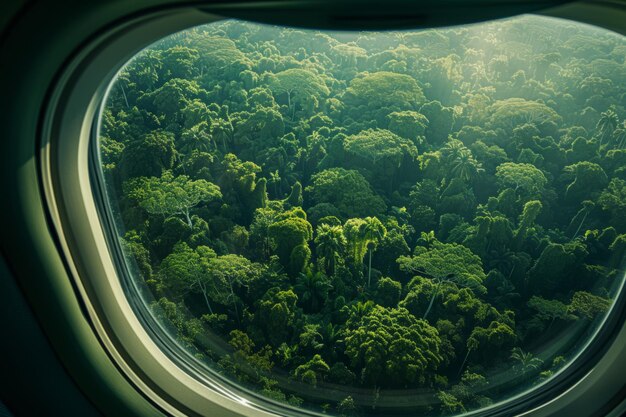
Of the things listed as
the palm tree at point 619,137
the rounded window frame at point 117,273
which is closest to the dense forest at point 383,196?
the palm tree at point 619,137

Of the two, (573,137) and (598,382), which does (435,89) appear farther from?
(598,382)


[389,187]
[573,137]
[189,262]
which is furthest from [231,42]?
[573,137]

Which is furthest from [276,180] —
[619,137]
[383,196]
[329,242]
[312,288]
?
[619,137]

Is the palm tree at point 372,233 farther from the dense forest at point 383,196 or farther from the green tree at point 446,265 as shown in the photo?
Result: the green tree at point 446,265

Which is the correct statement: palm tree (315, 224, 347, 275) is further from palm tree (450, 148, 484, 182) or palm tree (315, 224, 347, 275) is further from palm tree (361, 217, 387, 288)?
palm tree (450, 148, 484, 182)

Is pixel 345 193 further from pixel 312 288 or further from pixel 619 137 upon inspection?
pixel 619 137

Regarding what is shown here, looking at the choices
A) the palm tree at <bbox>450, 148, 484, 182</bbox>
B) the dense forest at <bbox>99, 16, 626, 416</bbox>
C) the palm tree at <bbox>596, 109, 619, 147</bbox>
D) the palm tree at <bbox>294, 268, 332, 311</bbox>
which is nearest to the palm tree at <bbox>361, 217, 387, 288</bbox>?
the dense forest at <bbox>99, 16, 626, 416</bbox>
